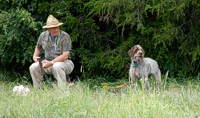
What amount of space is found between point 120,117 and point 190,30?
406cm

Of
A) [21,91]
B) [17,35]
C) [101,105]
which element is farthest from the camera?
[17,35]

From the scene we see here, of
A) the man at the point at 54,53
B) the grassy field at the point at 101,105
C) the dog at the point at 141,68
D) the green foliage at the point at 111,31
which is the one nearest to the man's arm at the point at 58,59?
the man at the point at 54,53

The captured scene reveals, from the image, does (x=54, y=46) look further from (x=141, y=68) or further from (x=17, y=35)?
(x=17, y=35)

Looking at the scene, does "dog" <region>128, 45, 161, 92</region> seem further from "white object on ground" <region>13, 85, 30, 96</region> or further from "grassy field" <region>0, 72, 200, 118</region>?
"white object on ground" <region>13, 85, 30, 96</region>

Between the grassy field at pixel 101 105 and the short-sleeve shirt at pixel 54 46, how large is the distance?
→ 4.20 ft

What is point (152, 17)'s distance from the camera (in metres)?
10.4

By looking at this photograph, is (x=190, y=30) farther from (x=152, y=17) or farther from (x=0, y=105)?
(x=0, y=105)

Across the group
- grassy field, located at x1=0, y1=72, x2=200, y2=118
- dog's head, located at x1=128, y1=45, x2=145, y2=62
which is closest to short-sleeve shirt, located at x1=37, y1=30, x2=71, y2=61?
grassy field, located at x1=0, y1=72, x2=200, y2=118

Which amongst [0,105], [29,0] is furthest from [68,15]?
[0,105]

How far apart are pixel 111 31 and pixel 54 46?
228 cm

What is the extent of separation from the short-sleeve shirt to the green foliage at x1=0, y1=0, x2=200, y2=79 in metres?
1.18

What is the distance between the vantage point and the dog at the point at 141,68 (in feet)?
26.2

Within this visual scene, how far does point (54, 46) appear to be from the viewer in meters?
8.96

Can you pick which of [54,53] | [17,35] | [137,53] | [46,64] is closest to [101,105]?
[137,53]
